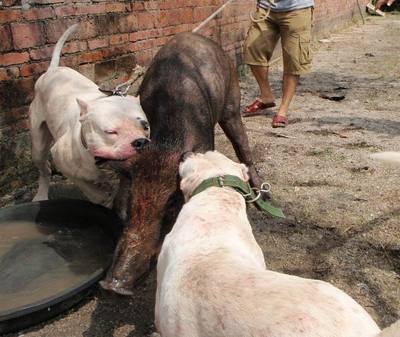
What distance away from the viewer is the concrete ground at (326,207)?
316 centimetres

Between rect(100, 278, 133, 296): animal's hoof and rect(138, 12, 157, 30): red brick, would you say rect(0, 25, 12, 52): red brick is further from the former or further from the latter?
rect(100, 278, 133, 296): animal's hoof

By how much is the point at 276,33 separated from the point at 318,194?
291cm

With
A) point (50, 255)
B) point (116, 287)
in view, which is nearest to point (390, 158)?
point (116, 287)

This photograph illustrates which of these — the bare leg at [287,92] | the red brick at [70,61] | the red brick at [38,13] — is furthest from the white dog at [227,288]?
the bare leg at [287,92]

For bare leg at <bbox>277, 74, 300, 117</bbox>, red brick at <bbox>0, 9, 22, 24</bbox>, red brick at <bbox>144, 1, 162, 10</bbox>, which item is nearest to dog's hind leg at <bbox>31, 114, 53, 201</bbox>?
red brick at <bbox>0, 9, 22, 24</bbox>

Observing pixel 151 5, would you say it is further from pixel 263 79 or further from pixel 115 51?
pixel 263 79

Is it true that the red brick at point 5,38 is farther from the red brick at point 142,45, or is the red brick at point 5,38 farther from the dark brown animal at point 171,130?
the red brick at point 142,45

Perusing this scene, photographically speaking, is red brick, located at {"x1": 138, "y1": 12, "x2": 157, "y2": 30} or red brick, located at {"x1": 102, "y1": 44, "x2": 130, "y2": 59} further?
red brick, located at {"x1": 138, "y1": 12, "x2": 157, "y2": 30}

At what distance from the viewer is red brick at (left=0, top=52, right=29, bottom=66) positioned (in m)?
4.48

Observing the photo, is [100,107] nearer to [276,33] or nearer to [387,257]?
[387,257]

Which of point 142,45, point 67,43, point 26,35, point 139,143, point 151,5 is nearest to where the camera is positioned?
point 139,143

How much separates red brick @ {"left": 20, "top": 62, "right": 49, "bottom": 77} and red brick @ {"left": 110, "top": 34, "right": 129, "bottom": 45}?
1.06m

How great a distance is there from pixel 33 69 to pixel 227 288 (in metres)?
3.55

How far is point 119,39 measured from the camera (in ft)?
19.4
